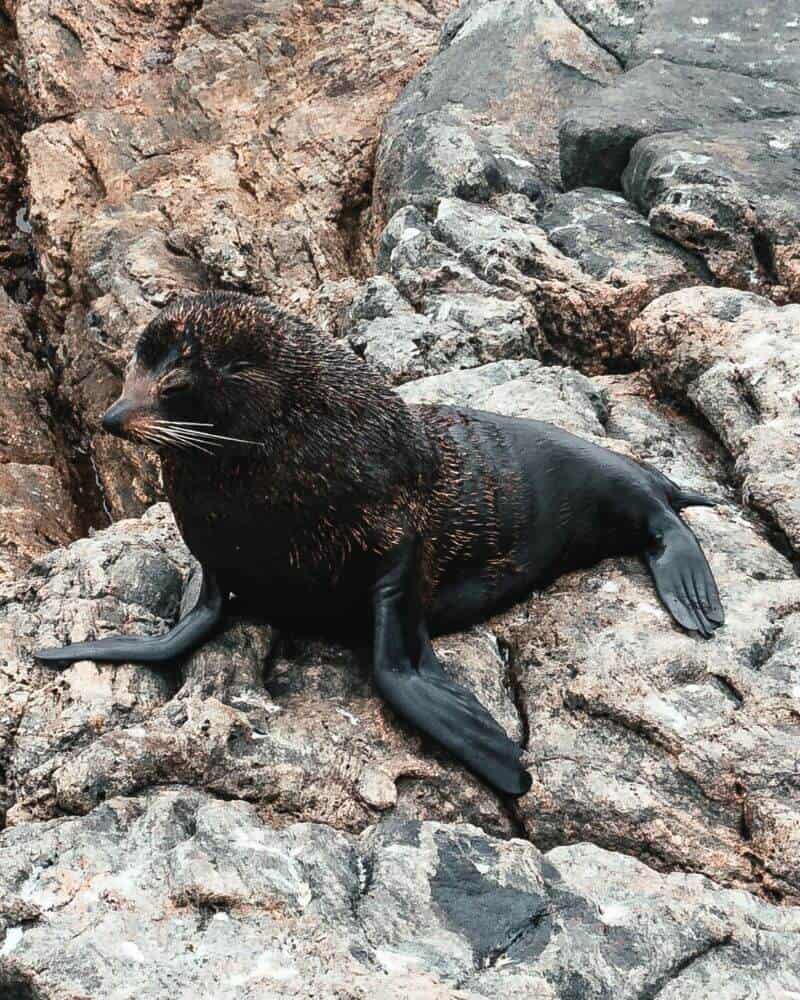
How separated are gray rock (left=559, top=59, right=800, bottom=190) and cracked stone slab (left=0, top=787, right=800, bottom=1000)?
656 cm

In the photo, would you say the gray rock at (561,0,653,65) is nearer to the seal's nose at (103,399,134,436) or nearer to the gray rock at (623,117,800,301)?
the gray rock at (623,117,800,301)

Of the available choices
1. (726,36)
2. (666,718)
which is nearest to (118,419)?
(666,718)

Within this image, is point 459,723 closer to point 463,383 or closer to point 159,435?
point 159,435

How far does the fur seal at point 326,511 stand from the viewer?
4816 mm

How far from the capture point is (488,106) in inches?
409

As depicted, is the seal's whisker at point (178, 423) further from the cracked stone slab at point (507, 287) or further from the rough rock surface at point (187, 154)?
the rough rock surface at point (187, 154)

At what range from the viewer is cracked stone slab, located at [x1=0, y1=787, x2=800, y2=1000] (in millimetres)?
3416

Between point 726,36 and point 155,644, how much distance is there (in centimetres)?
802

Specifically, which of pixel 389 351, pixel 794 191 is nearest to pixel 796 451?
pixel 389 351

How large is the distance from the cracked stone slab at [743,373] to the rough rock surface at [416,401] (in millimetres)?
23

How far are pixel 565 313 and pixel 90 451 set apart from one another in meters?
4.26

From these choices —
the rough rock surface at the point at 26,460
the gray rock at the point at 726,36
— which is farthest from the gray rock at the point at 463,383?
the gray rock at the point at 726,36

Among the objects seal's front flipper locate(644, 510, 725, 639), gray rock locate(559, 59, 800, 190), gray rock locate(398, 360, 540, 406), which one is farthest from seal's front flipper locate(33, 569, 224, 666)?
gray rock locate(559, 59, 800, 190)

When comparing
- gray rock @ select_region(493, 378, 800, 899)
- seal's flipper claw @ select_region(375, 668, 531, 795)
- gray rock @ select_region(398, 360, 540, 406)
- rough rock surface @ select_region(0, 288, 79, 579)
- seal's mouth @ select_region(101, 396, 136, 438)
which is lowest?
rough rock surface @ select_region(0, 288, 79, 579)
